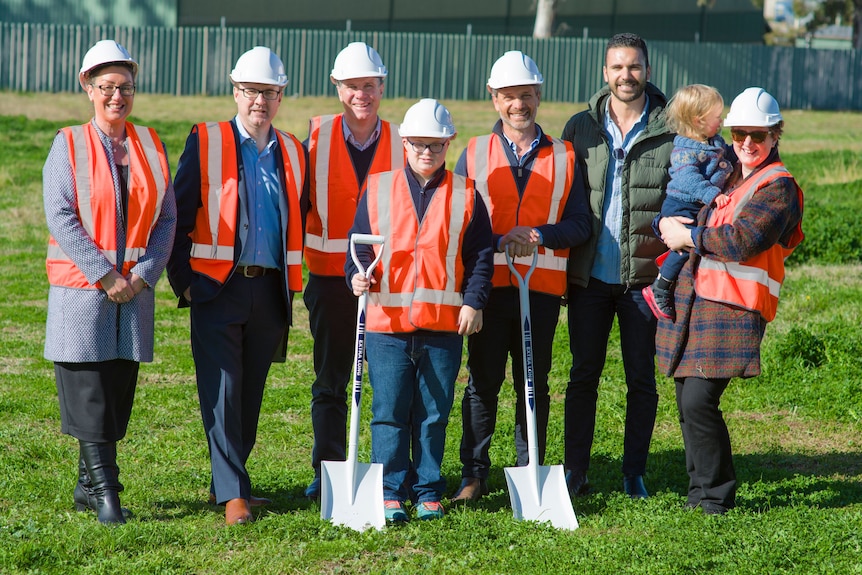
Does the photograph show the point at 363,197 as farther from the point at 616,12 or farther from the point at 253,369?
the point at 616,12

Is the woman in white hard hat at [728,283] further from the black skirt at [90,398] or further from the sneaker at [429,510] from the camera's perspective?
the black skirt at [90,398]

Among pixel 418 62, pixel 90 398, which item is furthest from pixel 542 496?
pixel 418 62

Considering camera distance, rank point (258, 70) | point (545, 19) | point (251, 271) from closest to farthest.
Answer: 1. point (258, 70)
2. point (251, 271)
3. point (545, 19)

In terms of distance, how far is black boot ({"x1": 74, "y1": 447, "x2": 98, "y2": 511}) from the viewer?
225 inches

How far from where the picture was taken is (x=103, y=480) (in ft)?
18.1

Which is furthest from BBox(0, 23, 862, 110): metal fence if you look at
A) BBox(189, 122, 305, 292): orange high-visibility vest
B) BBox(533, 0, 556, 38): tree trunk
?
BBox(189, 122, 305, 292): orange high-visibility vest

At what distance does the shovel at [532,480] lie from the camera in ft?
18.6

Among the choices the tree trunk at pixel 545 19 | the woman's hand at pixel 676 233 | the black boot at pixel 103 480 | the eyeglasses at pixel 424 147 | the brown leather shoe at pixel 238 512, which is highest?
the tree trunk at pixel 545 19

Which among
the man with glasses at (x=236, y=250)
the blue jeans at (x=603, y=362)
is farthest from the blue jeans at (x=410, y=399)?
the blue jeans at (x=603, y=362)

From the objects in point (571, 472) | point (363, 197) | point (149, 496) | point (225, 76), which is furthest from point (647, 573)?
point (225, 76)

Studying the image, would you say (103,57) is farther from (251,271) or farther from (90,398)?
(90,398)

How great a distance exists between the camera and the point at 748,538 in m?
5.30

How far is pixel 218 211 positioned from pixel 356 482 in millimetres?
1567

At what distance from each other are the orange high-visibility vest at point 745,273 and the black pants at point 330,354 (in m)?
1.97
